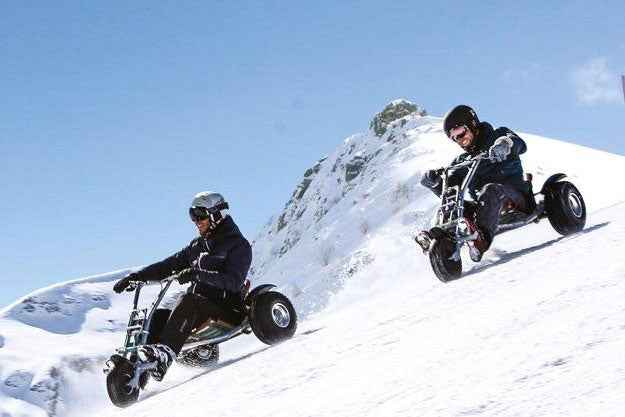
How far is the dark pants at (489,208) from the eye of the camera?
6.47 meters

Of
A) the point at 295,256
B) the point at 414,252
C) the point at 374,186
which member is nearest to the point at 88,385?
the point at 295,256

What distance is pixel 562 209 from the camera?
714 cm

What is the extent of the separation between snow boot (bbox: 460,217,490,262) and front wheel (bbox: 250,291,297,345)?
2.04 meters

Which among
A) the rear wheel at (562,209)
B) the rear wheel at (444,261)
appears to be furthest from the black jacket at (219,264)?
the rear wheel at (562,209)

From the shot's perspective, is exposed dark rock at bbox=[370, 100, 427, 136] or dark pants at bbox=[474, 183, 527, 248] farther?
exposed dark rock at bbox=[370, 100, 427, 136]

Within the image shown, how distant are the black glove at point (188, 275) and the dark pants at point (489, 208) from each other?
2654 millimetres

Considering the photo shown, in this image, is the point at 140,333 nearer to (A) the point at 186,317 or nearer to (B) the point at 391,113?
(A) the point at 186,317

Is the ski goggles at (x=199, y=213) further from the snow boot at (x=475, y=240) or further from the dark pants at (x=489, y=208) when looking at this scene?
the dark pants at (x=489, y=208)

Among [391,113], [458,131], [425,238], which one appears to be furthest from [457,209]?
[391,113]

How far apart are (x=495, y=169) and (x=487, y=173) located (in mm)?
90

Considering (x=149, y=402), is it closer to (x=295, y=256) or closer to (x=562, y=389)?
(x=562, y=389)

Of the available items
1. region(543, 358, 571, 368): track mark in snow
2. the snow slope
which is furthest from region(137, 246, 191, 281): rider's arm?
region(543, 358, 571, 368): track mark in snow

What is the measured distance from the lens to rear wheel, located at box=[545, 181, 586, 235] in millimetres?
7164

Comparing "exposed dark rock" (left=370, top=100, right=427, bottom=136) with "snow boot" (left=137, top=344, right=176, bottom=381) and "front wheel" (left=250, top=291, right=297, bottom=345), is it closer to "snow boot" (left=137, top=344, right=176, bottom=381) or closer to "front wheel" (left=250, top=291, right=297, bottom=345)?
"front wheel" (left=250, top=291, right=297, bottom=345)
